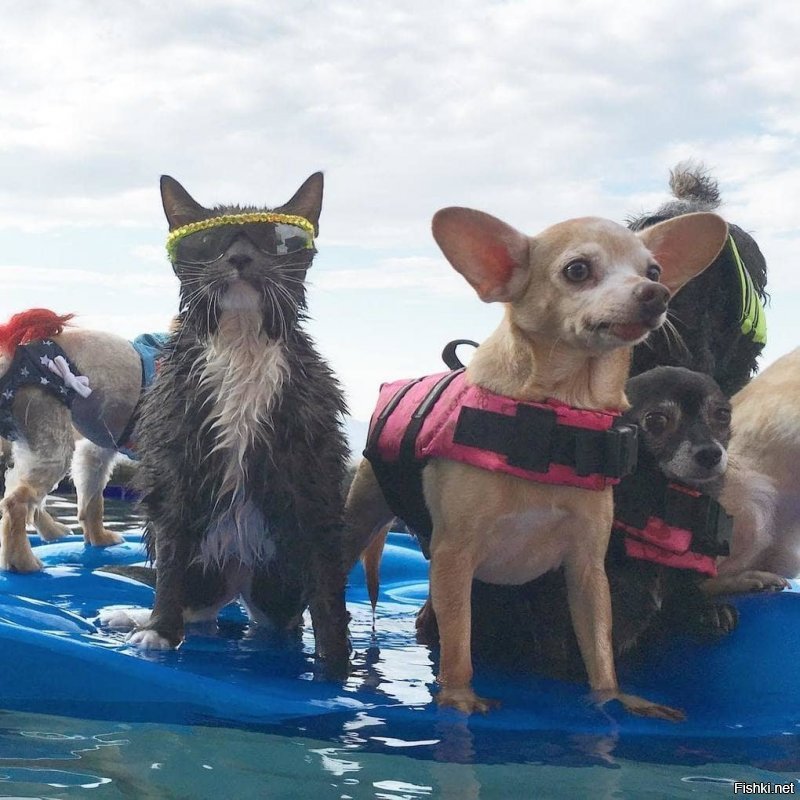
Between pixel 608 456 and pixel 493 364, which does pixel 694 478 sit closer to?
pixel 608 456

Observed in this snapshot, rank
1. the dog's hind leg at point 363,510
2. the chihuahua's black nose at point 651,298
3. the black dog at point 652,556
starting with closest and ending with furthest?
the chihuahua's black nose at point 651,298 → the black dog at point 652,556 → the dog's hind leg at point 363,510

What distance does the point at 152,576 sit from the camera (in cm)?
388

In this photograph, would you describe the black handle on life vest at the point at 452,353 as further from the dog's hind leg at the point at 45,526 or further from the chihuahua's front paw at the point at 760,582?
the dog's hind leg at the point at 45,526

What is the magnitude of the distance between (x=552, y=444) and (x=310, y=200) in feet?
3.35

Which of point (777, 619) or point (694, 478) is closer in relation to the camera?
point (694, 478)

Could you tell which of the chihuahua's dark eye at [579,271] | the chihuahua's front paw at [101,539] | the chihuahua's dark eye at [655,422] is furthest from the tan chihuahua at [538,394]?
the chihuahua's front paw at [101,539]

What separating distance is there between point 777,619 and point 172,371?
187 cm

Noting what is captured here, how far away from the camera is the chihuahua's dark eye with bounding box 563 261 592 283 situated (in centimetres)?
242

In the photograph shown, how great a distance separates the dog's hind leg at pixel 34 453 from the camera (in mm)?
3850

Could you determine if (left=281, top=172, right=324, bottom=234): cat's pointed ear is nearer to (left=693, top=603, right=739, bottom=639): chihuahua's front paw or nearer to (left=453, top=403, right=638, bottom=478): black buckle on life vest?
(left=453, top=403, right=638, bottom=478): black buckle on life vest

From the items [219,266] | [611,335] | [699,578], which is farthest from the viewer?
[699,578]

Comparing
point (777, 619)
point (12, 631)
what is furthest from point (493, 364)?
point (12, 631)

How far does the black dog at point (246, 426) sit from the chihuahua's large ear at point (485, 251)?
47 cm

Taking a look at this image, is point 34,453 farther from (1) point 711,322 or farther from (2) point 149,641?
(1) point 711,322
